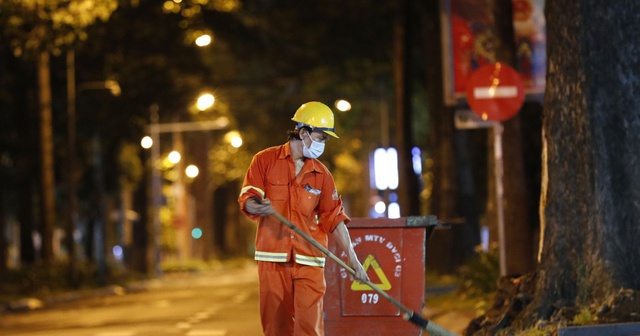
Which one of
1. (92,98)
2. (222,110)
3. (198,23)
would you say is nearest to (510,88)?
(198,23)

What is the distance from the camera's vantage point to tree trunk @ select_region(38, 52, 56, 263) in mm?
35156

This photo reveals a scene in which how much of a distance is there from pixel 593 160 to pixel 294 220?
3413 millimetres

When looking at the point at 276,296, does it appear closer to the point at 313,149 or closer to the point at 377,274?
the point at 313,149

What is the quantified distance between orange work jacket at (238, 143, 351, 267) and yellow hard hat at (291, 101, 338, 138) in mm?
216

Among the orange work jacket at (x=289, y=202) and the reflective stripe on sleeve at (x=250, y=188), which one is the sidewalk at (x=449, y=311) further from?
the reflective stripe on sleeve at (x=250, y=188)

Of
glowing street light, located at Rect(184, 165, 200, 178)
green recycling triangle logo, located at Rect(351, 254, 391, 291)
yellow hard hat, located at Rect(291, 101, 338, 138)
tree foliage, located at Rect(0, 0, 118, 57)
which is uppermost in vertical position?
tree foliage, located at Rect(0, 0, 118, 57)

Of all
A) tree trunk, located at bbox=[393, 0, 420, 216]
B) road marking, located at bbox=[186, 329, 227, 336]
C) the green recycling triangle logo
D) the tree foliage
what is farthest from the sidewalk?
tree trunk, located at bbox=[393, 0, 420, 216]

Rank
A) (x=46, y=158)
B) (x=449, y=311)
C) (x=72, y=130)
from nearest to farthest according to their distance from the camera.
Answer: (x=449, y=311)
(x=46, y=158)
(x=72, y=130)

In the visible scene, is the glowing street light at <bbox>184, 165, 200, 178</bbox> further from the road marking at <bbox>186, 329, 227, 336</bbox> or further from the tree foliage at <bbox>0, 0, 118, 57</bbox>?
the road marking at <bbox>186, 329, 227, 336</bbox>

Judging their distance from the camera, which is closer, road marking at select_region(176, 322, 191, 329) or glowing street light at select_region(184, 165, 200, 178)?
road marking at select_region(176, 322, 191, 329)

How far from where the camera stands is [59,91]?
1625 inches

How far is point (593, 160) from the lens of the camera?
11.0 metres

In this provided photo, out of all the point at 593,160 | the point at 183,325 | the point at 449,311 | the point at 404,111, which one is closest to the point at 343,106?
the point at 593,160

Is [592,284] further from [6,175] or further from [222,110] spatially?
[222,110]
